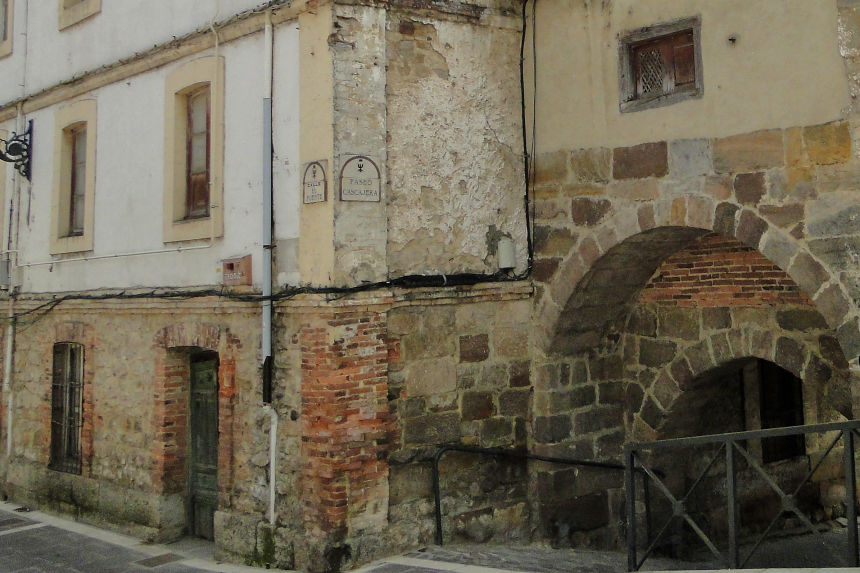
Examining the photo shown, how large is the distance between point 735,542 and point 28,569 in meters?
5.97

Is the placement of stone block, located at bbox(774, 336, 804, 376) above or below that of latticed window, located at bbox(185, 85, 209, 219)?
below

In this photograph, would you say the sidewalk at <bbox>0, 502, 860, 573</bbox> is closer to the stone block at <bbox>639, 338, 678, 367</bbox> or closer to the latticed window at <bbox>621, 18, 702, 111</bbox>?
the stone block at <bbox>639, 338, 678, 367</bbox>

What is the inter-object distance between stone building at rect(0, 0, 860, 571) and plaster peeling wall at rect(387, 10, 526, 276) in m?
0.03

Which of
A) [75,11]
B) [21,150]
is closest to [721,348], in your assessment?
[75,11]

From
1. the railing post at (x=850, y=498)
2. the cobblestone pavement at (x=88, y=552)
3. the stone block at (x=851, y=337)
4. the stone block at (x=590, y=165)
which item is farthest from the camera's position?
the cobblestone pavement at (x=88, y=552)

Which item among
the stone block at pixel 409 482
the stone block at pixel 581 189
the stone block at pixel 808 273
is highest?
the stone block at pixel 581 189

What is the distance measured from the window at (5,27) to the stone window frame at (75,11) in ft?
4.50

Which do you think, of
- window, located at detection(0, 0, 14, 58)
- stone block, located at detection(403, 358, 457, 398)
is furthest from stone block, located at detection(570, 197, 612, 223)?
window, located at detection(0, 0, 14, 58)

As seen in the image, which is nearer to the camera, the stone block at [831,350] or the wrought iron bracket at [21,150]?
the stone block at [831,350]

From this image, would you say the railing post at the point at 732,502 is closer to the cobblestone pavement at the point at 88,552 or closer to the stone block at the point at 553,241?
the stone block at the point at 553,241

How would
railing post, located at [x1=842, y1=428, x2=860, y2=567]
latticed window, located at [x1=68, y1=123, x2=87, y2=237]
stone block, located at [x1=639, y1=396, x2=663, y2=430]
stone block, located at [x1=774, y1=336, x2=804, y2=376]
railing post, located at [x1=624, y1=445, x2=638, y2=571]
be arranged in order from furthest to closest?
latticed window, located at [x1=68, y1=123, x2=87, y2=237] < stone block, located at [x1=639, y1=396, x2=663, y2=430] < stone block, located at [x1=774, y1=336, x2=804, y2=376] < railing post, located at [x1=624, y1=445, x2=638, y2=571] < railing post, located at [x1=842, y1=428, x2=860, y2=567]

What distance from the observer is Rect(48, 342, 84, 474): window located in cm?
978

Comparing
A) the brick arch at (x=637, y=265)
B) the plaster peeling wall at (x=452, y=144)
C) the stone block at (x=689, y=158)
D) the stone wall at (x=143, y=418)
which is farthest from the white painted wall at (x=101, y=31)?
the stone block at (x=689, y=158)

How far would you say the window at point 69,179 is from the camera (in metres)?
9.80
